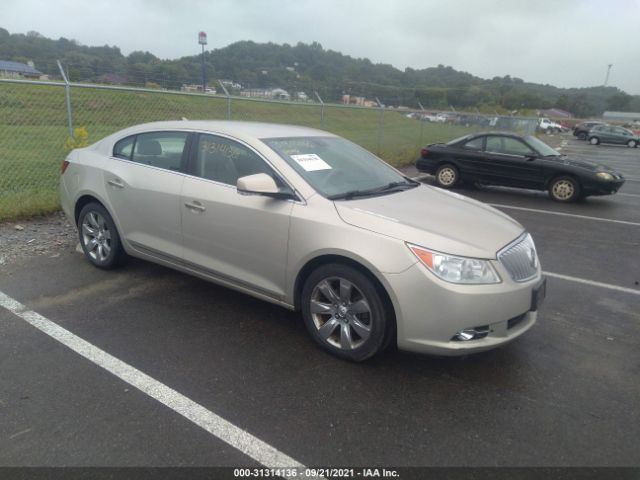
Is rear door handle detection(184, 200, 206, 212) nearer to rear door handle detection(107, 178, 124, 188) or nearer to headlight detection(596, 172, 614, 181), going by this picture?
rear door handle detection(107, 178, 124, 188)

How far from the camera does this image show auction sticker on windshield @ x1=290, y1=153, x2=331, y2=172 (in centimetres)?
364

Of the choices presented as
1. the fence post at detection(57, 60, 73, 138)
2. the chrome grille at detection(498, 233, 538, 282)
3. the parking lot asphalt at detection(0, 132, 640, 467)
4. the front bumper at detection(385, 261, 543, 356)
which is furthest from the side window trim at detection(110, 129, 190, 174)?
the fence post at detection(57, 60, 73, 138)

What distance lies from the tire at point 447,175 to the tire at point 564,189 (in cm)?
199

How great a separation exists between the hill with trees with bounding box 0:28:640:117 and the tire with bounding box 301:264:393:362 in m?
6.64

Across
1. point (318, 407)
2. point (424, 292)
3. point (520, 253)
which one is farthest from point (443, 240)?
point (318, 407)

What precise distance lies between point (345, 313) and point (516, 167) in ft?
26.5

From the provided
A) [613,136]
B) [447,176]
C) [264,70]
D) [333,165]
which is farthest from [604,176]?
[613,136]

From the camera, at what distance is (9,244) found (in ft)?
17.8

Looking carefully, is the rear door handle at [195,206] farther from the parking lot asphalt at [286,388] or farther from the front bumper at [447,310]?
the front bumper at [447,310]

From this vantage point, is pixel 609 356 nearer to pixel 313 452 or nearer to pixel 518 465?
pixel 518 465

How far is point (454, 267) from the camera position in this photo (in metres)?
2.88

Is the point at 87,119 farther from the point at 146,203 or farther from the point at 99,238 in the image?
the point at 146,203

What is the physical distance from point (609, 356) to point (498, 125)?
20.1 meters

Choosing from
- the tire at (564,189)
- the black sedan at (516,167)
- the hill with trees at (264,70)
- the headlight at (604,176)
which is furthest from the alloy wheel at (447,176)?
the hill with trees at (264,70)
